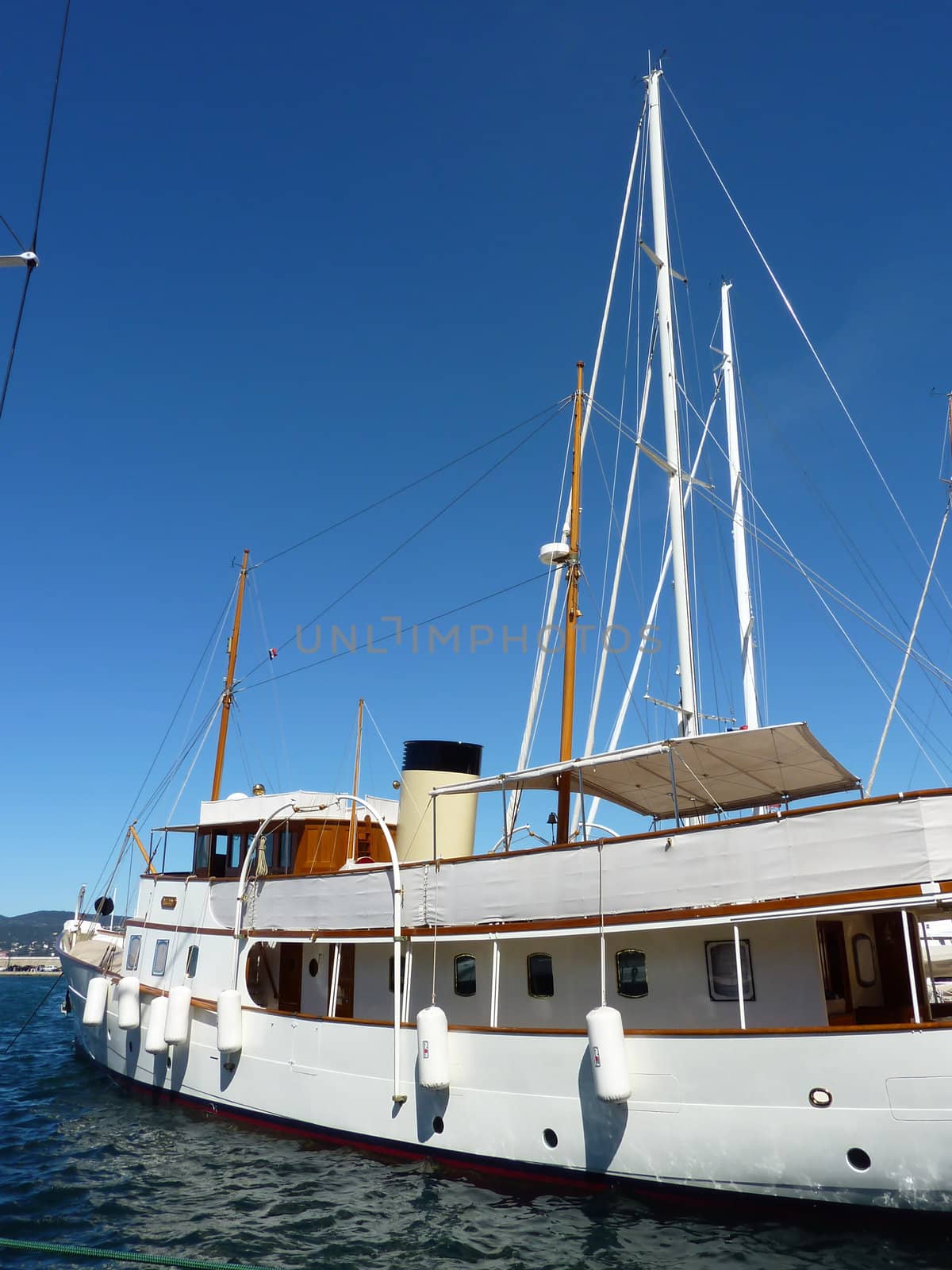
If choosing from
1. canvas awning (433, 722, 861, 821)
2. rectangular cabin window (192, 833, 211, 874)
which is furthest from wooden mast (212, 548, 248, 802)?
canvas awning (433, 722, 861, 821)

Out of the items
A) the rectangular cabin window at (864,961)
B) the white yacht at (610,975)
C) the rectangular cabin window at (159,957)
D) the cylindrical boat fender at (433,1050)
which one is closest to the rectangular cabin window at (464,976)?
the white yacht at (610,975)

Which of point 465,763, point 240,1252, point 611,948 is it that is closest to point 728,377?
point 465,763

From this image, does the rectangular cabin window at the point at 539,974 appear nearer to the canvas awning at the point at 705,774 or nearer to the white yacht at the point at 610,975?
the white yacht at the point at 610,975

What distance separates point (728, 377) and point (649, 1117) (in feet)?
72.8

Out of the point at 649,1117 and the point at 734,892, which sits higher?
the point at 734,892

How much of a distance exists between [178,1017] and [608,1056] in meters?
9.65

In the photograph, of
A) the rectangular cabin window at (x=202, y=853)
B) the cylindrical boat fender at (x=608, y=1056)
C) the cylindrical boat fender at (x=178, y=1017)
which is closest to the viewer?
the cylindrical boat fender at (x=608, y=1056)

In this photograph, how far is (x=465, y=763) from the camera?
686 inches

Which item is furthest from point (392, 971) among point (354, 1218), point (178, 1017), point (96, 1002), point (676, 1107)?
point (96, 1002)

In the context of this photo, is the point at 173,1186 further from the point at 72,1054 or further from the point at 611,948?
the point at 72,1054

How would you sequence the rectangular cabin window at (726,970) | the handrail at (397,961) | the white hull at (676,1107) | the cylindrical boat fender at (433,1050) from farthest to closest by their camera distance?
the handrail at (397,961) → the cylindrical boat fender at (433,1050) → the rectangular cabin window at (726,970) → the white hull at (676,1107)

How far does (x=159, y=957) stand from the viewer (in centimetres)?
1873

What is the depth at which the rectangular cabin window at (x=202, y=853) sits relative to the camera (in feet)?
63.1

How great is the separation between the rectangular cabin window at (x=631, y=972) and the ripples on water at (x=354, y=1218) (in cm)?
245
